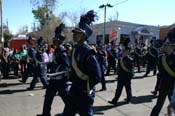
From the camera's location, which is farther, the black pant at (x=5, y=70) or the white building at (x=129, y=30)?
the white building at (x=129, y=30)

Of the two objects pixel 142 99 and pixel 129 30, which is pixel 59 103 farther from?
pixel 129 30

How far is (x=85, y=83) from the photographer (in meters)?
5.26

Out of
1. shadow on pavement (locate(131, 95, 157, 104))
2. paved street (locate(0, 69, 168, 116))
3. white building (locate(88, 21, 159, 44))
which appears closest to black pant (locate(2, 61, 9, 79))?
paved street (locate(0, 69, 168, 116))

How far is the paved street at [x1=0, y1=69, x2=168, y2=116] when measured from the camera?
8672mm

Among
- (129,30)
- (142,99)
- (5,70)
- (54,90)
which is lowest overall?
(142,99)

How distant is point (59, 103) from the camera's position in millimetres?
9711

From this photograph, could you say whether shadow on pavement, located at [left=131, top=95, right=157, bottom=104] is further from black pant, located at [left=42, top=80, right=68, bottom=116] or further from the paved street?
black pant, located at [left=42, top=80, right=68, bottom=116]

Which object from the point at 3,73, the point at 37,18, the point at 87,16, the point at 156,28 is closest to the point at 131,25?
the point at 156,28

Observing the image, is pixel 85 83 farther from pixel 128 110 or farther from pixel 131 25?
pixel 131 25

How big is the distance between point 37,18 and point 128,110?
4176cm

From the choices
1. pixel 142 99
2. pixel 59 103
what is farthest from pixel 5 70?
pixel 142 99

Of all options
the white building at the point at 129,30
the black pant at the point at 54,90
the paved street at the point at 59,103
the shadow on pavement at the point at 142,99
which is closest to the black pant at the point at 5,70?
the paved street at the point at 59,103

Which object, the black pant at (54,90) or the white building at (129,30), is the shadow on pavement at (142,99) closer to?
the black pant at (54,90)

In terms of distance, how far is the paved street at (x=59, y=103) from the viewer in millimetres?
8672
